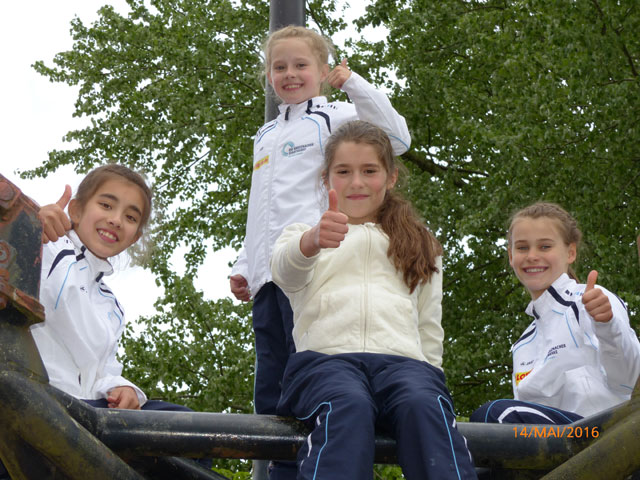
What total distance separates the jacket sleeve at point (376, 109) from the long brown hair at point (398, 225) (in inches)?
7.9

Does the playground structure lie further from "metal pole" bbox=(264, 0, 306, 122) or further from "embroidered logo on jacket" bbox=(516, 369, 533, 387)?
"metal pole" bbox=(264, 0, 306, 122)

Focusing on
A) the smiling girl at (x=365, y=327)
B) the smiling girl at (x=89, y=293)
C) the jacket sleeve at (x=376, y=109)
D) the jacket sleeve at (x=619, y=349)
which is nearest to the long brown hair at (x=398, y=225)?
the smiling girl at (x=365, y=327)

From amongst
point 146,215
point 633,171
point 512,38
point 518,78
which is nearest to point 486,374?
point 633,171

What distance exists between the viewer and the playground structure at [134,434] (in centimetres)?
151

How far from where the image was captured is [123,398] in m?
2.80

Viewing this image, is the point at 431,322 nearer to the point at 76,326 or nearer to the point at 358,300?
the point at 358,300

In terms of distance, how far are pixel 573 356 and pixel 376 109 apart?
4.05 ft

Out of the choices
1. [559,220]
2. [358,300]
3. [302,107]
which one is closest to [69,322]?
[358,300]

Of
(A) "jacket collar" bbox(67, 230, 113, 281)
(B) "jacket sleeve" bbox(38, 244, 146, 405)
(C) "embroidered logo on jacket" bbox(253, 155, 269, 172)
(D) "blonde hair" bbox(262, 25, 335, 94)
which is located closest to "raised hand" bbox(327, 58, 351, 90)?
(D) "blonde hair" bbox(262, 25, 335, 94)

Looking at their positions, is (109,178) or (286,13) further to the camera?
(286,13)

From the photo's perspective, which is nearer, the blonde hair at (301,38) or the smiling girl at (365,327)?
the smiling girl at (365,327)

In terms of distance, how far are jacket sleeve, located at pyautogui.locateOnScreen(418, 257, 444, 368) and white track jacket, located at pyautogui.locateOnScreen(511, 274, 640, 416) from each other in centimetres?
52

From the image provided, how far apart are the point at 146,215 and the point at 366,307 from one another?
126cm

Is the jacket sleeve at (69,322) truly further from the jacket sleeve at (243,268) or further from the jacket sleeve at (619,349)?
the jacket sleeve at (619,349)
